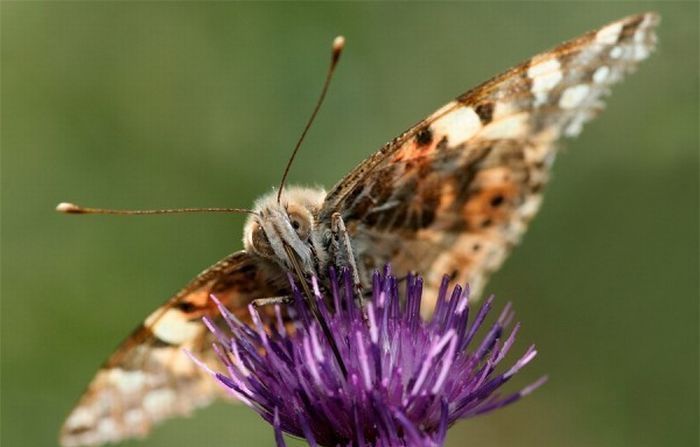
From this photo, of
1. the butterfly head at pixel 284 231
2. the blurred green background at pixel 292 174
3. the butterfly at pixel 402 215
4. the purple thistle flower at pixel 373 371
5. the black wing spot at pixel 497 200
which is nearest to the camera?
the purple thistle flower at pixel 373 371

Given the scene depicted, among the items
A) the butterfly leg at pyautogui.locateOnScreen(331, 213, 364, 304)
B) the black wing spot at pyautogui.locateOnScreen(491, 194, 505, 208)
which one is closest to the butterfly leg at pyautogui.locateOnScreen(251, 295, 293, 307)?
the butterfly leg at pyautogui.locateOnScreen(331, 213, 364, 304)

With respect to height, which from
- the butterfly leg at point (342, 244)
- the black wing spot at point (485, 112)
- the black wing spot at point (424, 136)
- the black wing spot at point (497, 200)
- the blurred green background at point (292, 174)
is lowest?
the butterfly leg at point (342, 244)

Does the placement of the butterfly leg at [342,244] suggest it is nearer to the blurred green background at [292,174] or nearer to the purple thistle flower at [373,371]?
the purple thistle flower at [373,371]

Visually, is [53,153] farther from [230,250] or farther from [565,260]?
[565,260]

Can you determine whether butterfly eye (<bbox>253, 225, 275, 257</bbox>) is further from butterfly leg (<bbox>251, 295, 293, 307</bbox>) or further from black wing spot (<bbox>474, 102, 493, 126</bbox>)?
black wing spot (<bbox>474, 102, 493, 126</bbox>)

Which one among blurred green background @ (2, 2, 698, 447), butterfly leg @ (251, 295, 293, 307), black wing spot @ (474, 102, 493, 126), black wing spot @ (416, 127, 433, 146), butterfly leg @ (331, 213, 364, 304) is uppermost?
blurred green background @ (2, 2, 698, 447)

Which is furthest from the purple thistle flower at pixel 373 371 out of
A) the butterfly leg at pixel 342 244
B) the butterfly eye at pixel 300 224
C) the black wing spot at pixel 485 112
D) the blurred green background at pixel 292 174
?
the blurred green background at pixel 292 174

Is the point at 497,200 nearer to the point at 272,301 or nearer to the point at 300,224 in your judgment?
the point at 300,224
